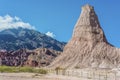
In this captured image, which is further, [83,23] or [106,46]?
[83,23]

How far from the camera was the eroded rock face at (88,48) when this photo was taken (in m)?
170

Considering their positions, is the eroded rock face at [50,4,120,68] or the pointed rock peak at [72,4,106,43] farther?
the pointed rock peak at [72,4,106,43]

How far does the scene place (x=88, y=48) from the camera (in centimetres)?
18075

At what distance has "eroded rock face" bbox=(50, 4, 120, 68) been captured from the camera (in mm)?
169750

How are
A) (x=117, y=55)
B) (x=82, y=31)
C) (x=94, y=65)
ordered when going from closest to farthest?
(x=94, y=65) → (x=117, y=55) → (x=82, y=31)

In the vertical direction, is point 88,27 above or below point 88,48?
above

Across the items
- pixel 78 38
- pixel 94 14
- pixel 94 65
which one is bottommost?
pixel 94 65

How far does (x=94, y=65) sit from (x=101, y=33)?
32209mm

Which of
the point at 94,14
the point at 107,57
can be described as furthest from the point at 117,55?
the point at 94,14

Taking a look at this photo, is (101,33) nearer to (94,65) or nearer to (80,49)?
(80,49)

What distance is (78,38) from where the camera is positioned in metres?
188

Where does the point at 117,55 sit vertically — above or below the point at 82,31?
below

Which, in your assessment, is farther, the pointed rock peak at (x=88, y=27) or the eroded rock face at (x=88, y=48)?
the pointed rock peak at (x=88, y=27)

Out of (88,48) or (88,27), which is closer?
(88,48)
